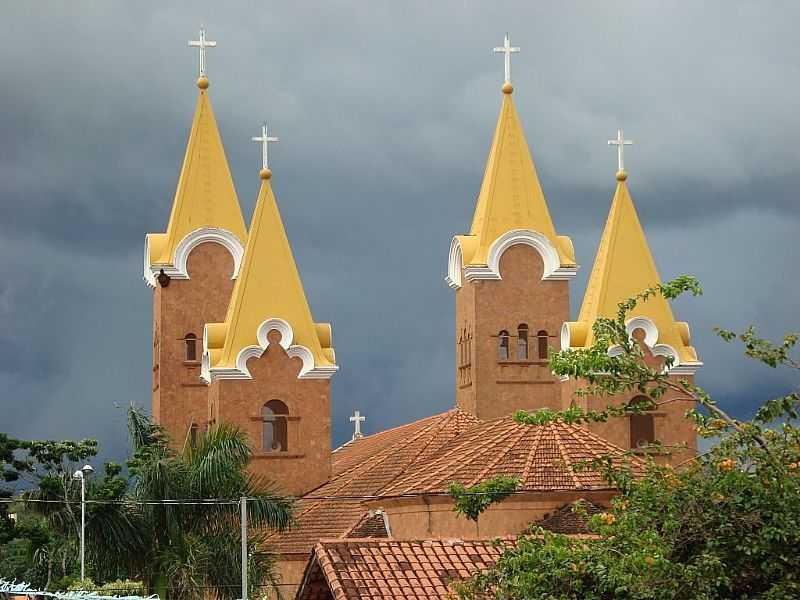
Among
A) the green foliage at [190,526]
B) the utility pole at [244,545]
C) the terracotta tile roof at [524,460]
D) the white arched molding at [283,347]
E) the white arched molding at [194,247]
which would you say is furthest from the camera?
the white arched molding at [194,247]

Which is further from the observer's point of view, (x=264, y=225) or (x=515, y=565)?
(x=264, y=225)

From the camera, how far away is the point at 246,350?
41188 millimetres

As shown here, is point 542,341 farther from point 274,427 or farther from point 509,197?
point 274,427

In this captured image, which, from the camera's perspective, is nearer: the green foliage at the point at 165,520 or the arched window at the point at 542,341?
the green foliage at the point at 165,520

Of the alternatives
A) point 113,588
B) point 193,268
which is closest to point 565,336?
point 193,268

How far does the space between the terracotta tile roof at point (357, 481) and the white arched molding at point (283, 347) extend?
245 cm

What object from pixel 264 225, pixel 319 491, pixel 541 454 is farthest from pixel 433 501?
pixel 264 225

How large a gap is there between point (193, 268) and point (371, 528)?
1231 cm

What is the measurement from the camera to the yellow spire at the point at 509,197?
141ft

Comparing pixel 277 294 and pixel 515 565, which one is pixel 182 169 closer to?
pixel 277 294

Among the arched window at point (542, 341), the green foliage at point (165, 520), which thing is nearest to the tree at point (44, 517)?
the green foliage at point (165, 520)

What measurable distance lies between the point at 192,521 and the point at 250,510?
133 centimetres

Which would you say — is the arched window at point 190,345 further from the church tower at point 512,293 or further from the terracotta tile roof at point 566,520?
the terracotta tile roof at point 566,520

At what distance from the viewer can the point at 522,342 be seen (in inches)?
1690
